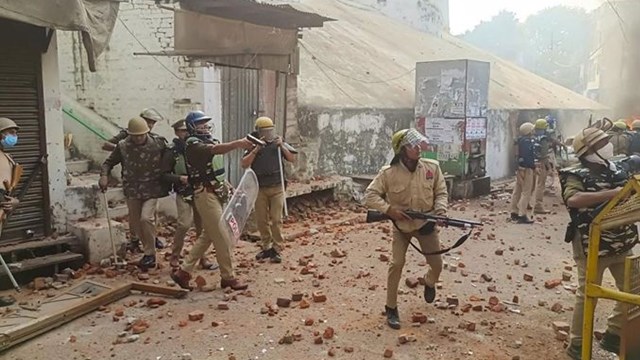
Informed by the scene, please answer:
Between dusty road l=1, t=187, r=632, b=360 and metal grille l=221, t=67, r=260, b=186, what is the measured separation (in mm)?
2365

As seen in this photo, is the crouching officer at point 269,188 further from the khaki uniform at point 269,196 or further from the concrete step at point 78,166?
the concrete step at point 78,166

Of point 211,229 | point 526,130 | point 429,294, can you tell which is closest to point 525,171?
point 526,130

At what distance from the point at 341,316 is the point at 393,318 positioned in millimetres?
505

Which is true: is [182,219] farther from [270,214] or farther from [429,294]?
[429,294]

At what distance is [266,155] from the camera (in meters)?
6.91

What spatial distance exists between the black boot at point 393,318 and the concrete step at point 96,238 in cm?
352

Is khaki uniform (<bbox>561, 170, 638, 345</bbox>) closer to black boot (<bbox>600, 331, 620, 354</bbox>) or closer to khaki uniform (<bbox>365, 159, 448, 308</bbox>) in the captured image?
black boot (<bbox>600, 331, 620, 354</bbox>)

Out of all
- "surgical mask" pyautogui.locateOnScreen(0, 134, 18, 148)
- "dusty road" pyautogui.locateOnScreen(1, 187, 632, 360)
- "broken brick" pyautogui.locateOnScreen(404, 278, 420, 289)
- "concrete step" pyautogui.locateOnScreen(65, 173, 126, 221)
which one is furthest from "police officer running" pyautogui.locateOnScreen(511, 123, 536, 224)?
"surgical mask" pyautogui.locateOnScreen(0, 134, 18, 148)

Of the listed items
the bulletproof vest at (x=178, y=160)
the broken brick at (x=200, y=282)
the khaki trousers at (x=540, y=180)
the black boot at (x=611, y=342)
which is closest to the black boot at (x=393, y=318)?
the black boot at (x=611, y=342)

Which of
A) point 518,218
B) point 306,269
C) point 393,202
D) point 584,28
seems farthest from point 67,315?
point 584,28

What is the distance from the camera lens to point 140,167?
6461 mm

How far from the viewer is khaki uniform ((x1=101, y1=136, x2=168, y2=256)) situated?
646 centimetres

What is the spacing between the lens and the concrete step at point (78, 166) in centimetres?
913

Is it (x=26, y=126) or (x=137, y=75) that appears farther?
(x=137, y=75)
